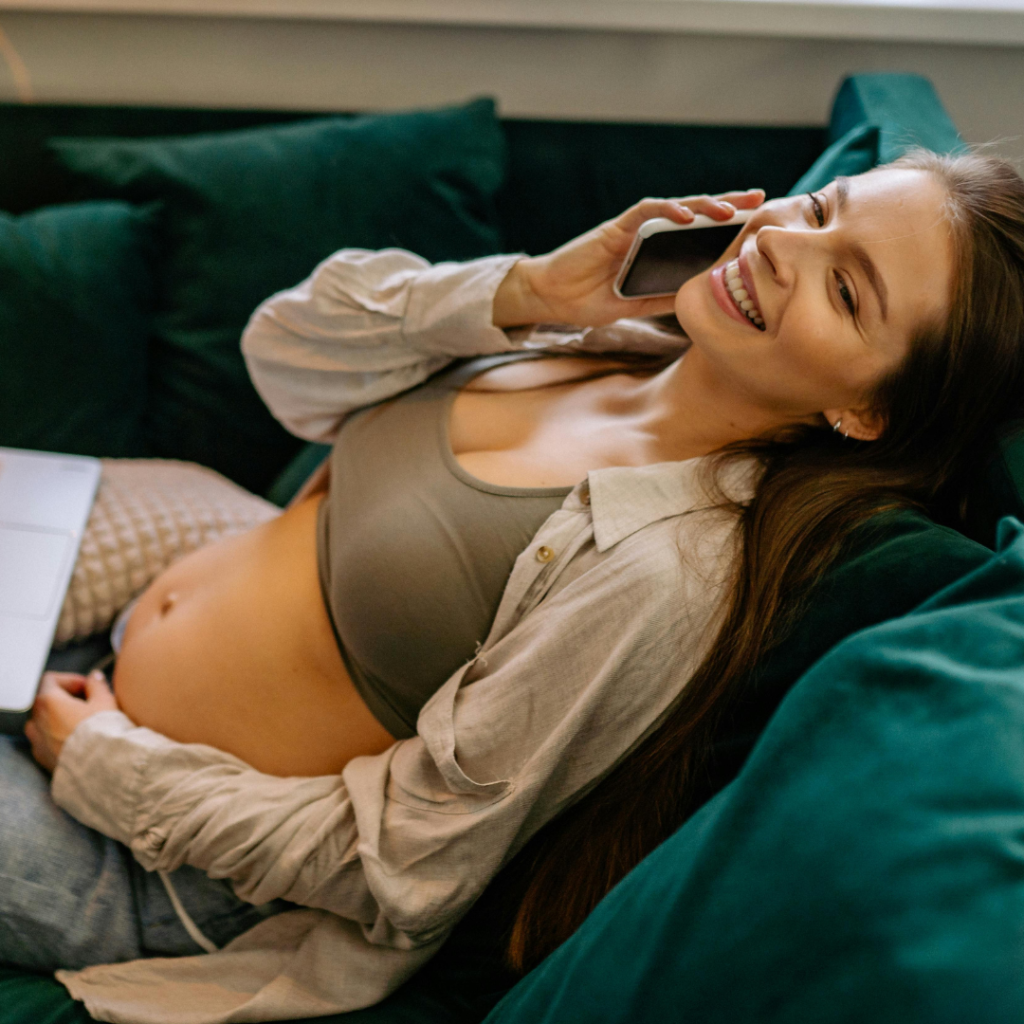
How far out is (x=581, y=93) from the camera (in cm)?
171

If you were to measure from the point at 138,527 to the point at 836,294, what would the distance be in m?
1.00

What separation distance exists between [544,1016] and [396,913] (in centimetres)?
29

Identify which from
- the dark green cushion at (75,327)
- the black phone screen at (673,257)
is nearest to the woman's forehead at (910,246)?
the black phone screen at (673,257)

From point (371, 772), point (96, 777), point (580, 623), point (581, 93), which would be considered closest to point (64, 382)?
point (96, 777)

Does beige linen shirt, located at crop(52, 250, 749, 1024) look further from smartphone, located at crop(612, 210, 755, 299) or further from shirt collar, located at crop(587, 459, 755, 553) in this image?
smartphone, located at crop(612, 210, 755, 299)

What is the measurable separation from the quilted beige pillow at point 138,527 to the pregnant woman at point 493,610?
10 centimetres

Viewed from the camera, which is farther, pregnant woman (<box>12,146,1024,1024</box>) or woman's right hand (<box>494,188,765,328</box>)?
woman's right hand (<box>494,188,765,328</box>)

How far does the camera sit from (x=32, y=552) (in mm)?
1121

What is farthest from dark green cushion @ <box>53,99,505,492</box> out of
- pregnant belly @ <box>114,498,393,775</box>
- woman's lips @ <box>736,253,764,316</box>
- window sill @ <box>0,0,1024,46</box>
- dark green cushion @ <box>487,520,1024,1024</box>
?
dark green cushion @ <box>487,520,1024,1024</box>

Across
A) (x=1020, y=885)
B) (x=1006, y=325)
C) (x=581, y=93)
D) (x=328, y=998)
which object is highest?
(x=581, y=93)

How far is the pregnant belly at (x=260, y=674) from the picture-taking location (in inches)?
40.3

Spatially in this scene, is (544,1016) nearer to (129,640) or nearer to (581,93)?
Answer: (129,640)

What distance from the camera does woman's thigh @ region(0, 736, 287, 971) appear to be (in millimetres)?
894

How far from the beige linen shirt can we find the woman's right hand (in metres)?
0.28
